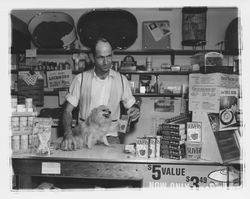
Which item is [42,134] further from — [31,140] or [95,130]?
[95,130]

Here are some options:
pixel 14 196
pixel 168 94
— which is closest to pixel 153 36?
pixel 168 94

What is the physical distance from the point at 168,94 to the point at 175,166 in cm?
175

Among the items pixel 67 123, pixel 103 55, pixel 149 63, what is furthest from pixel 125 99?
pixel 149 63

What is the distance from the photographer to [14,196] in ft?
5.64

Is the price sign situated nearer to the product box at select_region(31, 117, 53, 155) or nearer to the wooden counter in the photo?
the wooden counter

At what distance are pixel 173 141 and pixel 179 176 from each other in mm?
218

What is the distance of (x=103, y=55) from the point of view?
2633mm

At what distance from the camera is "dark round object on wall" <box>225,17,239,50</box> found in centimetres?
326

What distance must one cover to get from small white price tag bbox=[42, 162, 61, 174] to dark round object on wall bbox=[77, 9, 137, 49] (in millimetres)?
1786

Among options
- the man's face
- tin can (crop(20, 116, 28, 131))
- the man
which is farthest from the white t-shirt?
tin can (crop(20, 116, 28, 131))

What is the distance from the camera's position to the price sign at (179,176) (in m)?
1.78

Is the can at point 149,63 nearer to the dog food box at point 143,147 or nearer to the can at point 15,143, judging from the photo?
the dog food box at point 143,147

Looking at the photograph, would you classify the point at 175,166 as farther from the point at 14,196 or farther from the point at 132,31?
the point at 132,31

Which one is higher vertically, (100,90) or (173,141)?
(100,90)
